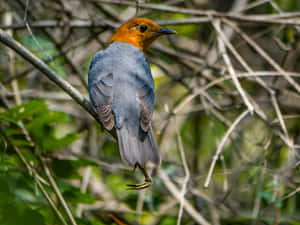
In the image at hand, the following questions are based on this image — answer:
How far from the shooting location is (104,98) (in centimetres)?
342

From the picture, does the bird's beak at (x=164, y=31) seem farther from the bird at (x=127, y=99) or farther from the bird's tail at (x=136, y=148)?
the bird's tail at (x=136, y=148)

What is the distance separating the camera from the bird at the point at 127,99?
3.03 m

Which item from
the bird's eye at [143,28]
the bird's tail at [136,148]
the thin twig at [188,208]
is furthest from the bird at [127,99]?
the thin twig at [188,208]

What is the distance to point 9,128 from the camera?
9.98 feet

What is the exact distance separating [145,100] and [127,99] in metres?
0.17

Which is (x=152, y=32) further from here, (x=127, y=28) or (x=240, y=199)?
(x=240, y=199)

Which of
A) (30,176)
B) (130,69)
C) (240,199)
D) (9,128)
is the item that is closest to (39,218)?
(30,176)

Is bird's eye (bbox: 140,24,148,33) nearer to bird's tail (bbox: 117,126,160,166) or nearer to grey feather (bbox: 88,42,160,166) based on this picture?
grey feather (bbox: 88,42,160,166)

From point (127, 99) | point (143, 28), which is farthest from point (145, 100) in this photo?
point (143, 28)

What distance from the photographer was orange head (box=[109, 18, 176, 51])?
15.1ft

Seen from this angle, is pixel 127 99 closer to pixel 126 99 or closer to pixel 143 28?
pixel 126 99

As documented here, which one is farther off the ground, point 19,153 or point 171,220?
point 19,153

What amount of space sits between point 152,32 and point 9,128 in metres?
2.22

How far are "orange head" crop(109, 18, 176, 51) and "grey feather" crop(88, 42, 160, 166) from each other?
458 millimetres
